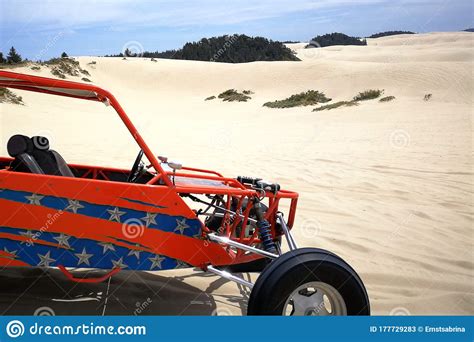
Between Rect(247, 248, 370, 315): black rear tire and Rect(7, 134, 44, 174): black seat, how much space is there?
5.69 ft

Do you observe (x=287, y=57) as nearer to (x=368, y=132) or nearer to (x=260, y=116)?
(x=260, y=116)

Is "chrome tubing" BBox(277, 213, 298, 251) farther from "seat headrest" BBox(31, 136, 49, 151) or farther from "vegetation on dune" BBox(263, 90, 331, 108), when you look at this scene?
"vegetation on dune" BBox(263, 90, 331, 108)

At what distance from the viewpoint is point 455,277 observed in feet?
15.3

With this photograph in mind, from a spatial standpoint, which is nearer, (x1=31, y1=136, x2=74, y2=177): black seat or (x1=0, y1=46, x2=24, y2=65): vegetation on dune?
(x1=31, y1=136, x2=74, y2=177): black seat

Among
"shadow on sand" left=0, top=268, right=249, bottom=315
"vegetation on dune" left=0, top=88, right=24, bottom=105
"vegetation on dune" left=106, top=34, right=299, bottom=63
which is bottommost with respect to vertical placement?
"shadow on sand" left=0, top=268, right=249, bottom=315

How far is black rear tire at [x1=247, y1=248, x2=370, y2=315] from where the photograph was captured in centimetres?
296

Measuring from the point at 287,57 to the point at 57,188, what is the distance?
50.6m

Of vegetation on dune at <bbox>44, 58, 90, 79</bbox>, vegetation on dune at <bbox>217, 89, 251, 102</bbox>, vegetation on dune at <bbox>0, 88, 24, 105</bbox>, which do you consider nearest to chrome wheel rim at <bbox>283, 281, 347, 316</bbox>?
vegetation on dune at <bbox>0, 88, 24, 105</bbox>

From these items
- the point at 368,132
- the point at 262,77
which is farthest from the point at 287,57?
the point at 368,132

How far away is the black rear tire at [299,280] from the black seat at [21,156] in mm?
1736

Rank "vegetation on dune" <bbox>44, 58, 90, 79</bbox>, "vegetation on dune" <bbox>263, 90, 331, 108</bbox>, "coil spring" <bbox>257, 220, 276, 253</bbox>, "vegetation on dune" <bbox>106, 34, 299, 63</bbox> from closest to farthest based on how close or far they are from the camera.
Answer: "coil spring" <bbox>257, 220, 276, 253</bbox> < "vegetation on dune" <bbox>263, 90, 331, 108</bbox> < "vegetation on dune" <bbox>44, 58, 90, 79</bbox> < "vegetation on dune" <bbox>106, 34, 299, 63</bbox>

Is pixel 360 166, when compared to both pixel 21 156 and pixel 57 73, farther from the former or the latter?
pixel 57 73

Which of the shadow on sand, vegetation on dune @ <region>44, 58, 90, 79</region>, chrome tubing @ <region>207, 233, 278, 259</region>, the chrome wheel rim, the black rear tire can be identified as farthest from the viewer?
vegetation on dune @ <region>44, 58, 90, 79</region>

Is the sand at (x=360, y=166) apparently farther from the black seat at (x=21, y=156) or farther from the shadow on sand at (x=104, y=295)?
the black seat at (x=21, y=156)
